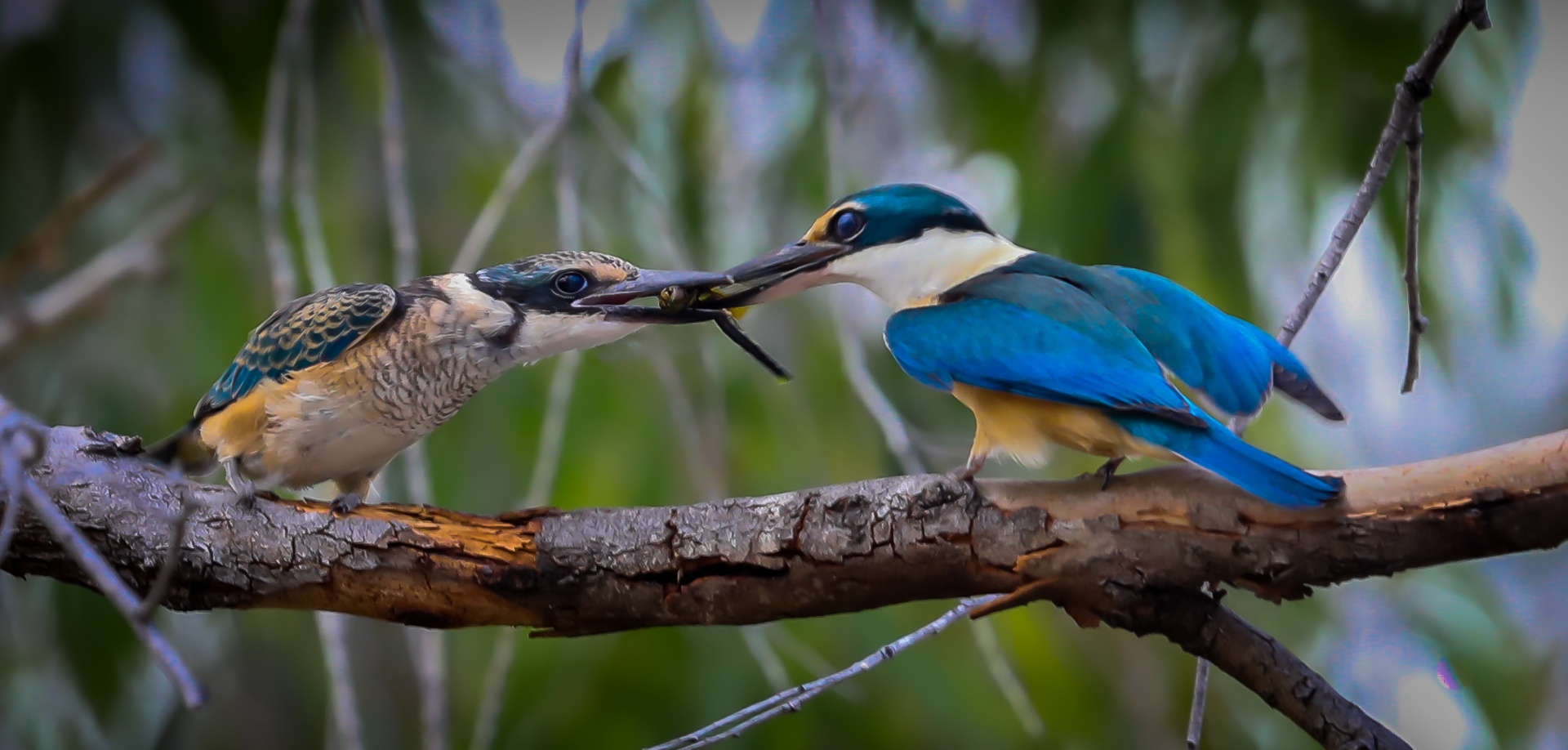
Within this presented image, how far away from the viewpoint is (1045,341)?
1375 mm

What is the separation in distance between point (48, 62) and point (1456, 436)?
13.0ft

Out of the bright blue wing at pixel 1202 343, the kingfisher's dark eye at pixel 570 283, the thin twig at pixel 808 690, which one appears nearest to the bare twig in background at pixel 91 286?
the kingfisher's dark eye at pixel 570 283

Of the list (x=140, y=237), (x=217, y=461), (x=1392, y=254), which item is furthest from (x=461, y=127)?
(x=1392, y=254)

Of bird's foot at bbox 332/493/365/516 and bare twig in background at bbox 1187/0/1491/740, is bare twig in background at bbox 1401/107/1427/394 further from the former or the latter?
bird's foot at bbox 332/493/365/516

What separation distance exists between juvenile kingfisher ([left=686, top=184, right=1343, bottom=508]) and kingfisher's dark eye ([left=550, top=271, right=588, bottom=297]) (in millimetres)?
241

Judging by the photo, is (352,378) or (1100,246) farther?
(1100,246)

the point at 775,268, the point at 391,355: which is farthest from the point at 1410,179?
the point at 391,355

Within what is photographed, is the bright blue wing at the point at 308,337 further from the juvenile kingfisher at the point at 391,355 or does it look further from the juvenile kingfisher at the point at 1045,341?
the juvenile kingfisher at the point at 1045,341

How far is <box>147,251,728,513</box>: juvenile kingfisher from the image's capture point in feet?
5.57

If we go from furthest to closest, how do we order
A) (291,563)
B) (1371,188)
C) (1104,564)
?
(291,563), (1371,188), (1104,564)

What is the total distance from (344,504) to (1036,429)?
0.93 m

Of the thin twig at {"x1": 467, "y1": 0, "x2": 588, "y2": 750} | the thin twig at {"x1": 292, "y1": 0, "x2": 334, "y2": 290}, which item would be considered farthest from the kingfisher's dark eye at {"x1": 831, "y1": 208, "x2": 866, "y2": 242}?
the thin twig at {"x1": 292, "y1": 0, "x2": 334, "y2": 290}

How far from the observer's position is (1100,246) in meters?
2.73

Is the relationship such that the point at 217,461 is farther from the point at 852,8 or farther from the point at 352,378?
the point at 852,8
